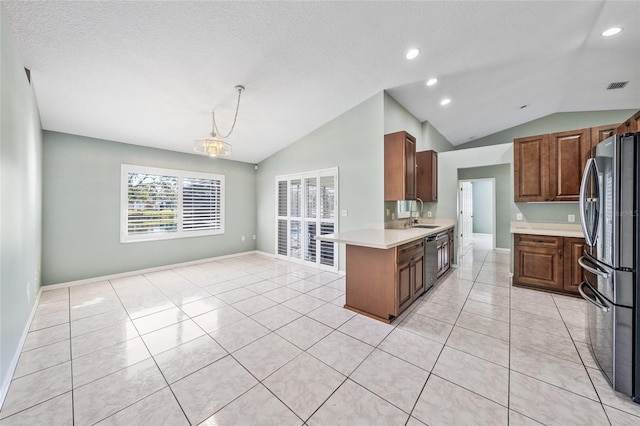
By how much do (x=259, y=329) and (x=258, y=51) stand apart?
3066 mm

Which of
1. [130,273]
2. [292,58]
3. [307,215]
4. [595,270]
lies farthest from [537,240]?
[130,273]

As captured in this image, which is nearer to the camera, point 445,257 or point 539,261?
point 539,261

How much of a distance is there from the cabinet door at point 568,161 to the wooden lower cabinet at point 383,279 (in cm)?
257

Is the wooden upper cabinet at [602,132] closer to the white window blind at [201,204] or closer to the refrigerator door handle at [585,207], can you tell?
the refrigerator door handle at [585,207]

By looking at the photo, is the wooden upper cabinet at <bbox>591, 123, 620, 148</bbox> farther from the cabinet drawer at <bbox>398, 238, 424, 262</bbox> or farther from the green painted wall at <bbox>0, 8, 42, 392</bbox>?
the green painted wall at <bbox>0, 8, 42, 392</bbox>

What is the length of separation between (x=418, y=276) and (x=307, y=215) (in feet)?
8.84

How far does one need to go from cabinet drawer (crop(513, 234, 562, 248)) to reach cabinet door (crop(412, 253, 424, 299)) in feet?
6.11

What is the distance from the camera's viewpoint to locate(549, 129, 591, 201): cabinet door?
3550 mm

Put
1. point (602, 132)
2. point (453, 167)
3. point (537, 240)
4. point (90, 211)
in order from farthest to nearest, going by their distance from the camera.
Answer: point (453, 167) < point (90, 211) < point (537, 240) < point (602, 132)

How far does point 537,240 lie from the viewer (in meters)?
3.75

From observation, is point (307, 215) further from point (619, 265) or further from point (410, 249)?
point (619, 265)

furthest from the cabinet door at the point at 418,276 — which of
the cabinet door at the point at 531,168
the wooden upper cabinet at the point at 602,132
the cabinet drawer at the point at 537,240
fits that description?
the wooden upper cabinet at the point at 602,132

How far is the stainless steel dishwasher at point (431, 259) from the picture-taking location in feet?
11.4

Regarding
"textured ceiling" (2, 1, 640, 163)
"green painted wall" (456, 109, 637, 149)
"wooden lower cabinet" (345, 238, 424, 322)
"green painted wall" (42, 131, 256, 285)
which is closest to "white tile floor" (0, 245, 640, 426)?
"wooden lower cabinet" (345, 238, 424, 322)
